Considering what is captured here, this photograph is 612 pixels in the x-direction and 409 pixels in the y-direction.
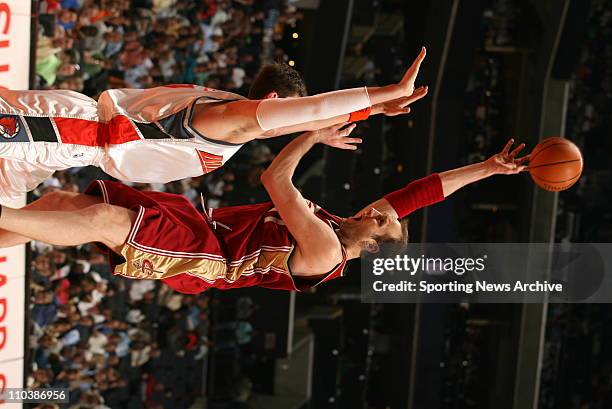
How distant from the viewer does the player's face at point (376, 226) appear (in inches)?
162

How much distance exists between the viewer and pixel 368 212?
167 inches

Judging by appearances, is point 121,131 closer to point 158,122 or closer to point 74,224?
point 158,122

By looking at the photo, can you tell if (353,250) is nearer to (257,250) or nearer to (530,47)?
(257,250)

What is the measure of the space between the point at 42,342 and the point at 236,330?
2142mm

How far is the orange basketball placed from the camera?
15.0ft

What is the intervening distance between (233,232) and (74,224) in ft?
3.15

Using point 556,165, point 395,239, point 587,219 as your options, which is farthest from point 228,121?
point 587,219

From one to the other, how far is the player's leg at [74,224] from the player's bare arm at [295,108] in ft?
2.00

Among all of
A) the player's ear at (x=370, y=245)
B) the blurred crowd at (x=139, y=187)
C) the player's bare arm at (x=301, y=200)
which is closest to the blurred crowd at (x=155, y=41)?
the blurred crowd at (x=139, y=187)

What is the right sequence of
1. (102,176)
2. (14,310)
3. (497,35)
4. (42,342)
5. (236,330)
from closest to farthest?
(14,310), (42,342), (102,176), (236,330), (497,35)

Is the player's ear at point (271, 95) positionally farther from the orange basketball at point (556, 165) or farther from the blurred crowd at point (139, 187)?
the blurred crowd at point (139, 187)

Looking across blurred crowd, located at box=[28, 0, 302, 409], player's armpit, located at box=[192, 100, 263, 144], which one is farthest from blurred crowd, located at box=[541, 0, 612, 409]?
player's armpit, located at box=[192, 100, 263, 144]

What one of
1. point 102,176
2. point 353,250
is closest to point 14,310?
point 102,176

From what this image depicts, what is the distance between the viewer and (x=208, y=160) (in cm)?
403
